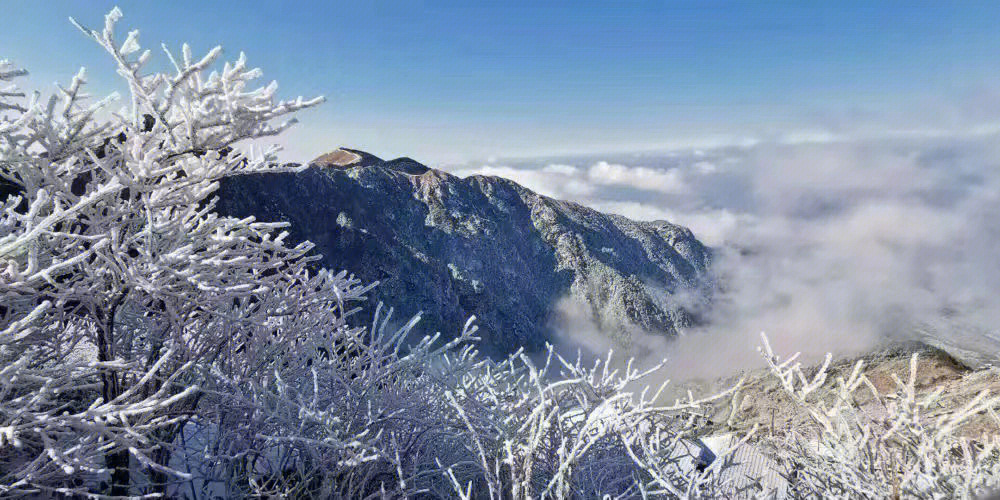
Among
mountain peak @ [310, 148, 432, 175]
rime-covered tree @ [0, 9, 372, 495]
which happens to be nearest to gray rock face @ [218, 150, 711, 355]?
mountain peak @ [310, 148, 432, 175]

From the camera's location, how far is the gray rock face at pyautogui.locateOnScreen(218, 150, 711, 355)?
112m

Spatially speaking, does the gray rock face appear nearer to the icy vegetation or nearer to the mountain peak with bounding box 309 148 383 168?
the mountain peak with bounding box 309 148 383 168

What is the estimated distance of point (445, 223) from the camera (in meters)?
170

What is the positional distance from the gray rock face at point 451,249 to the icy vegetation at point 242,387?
3163 inches

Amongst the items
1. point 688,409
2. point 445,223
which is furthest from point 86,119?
point 445,223

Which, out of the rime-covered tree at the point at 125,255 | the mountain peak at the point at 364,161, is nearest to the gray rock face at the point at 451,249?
the mountain peak at the point at 364,161

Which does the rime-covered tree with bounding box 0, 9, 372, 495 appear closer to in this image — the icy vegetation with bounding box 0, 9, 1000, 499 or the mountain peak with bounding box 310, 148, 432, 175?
the icy vegetation with bounding box 0, 9, 1000, 499

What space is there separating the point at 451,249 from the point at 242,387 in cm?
15944

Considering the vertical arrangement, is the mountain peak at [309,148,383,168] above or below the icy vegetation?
above

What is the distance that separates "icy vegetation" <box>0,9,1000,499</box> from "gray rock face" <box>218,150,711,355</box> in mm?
80328

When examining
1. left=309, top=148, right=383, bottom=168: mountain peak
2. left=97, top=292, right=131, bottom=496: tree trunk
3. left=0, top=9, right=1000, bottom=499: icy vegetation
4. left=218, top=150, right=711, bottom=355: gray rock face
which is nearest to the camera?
left=0, top=9, right=1000, bottom=499: icy vegetation

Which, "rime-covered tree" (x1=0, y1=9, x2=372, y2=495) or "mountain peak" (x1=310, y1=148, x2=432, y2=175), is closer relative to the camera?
"rime-covered tree" (x1=0, y1=9, x2=372, y2=495)

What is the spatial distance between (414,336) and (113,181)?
120967mm

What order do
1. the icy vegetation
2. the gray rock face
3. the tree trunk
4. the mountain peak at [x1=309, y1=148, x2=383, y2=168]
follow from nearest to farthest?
the icy vegetation, the tree trunk, the gray rock face, the mountain peak at [x1=309, y1=148, x2=383, y2=168]
